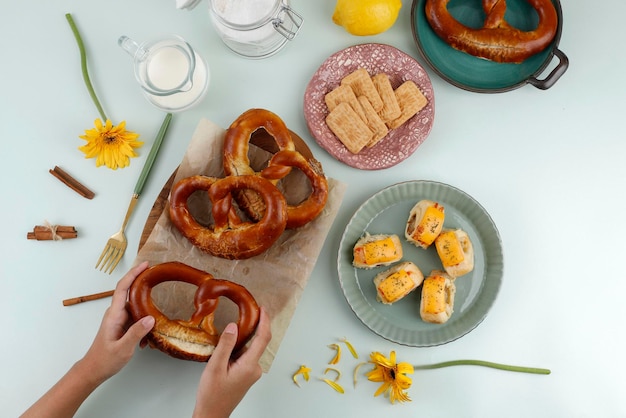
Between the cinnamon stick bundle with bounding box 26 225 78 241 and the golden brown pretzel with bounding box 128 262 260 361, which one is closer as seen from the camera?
the golden brown pretzel with bounding box 128 262 260 361

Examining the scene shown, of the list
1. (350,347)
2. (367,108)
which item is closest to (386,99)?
(367,108)

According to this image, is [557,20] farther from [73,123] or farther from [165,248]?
[73,123]

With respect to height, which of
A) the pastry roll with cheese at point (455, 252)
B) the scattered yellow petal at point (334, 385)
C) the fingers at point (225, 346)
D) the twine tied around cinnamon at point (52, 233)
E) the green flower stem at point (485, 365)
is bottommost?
the green flower stem at point (485, 365)

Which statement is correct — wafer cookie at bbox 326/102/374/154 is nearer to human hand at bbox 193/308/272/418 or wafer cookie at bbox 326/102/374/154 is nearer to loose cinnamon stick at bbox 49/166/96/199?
human hand at bbox 193/308/272/418

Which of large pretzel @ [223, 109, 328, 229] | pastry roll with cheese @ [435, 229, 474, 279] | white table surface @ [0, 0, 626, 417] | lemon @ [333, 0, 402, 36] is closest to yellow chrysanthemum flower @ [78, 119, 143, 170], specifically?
A: white table surface @ [0, 0, 626, 417]

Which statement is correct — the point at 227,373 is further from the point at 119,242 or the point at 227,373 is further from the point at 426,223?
the point at 426,223

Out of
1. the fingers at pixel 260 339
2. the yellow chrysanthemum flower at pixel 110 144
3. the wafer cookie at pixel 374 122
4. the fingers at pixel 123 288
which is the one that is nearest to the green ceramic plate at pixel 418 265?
the wafer cookie at pixel 374 122

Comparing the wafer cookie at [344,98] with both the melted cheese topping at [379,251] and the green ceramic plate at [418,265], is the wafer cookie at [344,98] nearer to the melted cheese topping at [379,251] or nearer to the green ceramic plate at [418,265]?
the green ceramic plate at [418,265]
